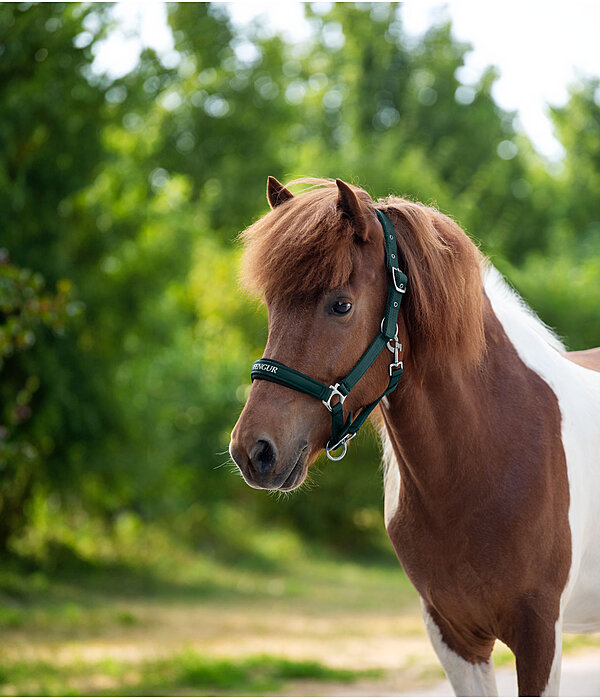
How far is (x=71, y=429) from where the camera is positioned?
767cm

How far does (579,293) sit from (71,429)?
9.32 meters

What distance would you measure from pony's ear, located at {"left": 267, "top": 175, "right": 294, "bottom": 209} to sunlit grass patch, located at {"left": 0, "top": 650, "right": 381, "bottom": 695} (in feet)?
13.6

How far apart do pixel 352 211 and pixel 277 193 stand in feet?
1.20

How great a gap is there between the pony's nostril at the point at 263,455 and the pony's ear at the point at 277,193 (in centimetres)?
78

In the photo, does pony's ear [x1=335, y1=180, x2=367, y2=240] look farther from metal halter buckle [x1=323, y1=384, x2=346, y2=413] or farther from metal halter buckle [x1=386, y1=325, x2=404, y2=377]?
metal halter buckle [x1=323, y1=384, x2=346, y2=413]

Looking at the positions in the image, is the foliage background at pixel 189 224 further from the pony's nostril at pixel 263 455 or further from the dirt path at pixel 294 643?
the dirt path at pixel 294 643

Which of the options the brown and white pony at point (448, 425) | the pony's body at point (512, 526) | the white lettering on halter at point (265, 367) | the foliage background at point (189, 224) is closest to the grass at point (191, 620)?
the foliage background at point (189, 224)

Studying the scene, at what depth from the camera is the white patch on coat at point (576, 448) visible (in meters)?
2.16

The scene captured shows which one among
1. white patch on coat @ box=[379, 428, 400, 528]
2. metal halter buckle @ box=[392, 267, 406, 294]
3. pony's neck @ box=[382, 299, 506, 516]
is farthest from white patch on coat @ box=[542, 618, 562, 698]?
metal halter buckle @ box=[392, 267, 406, 294]

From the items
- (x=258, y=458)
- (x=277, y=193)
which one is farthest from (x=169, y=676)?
(x=277, y=193)

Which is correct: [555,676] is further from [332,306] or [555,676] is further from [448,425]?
[332,306]

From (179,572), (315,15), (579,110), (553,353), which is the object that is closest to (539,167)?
(579,110)

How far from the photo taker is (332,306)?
1856 millimetres

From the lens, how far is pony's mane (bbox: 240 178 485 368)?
1852mm
